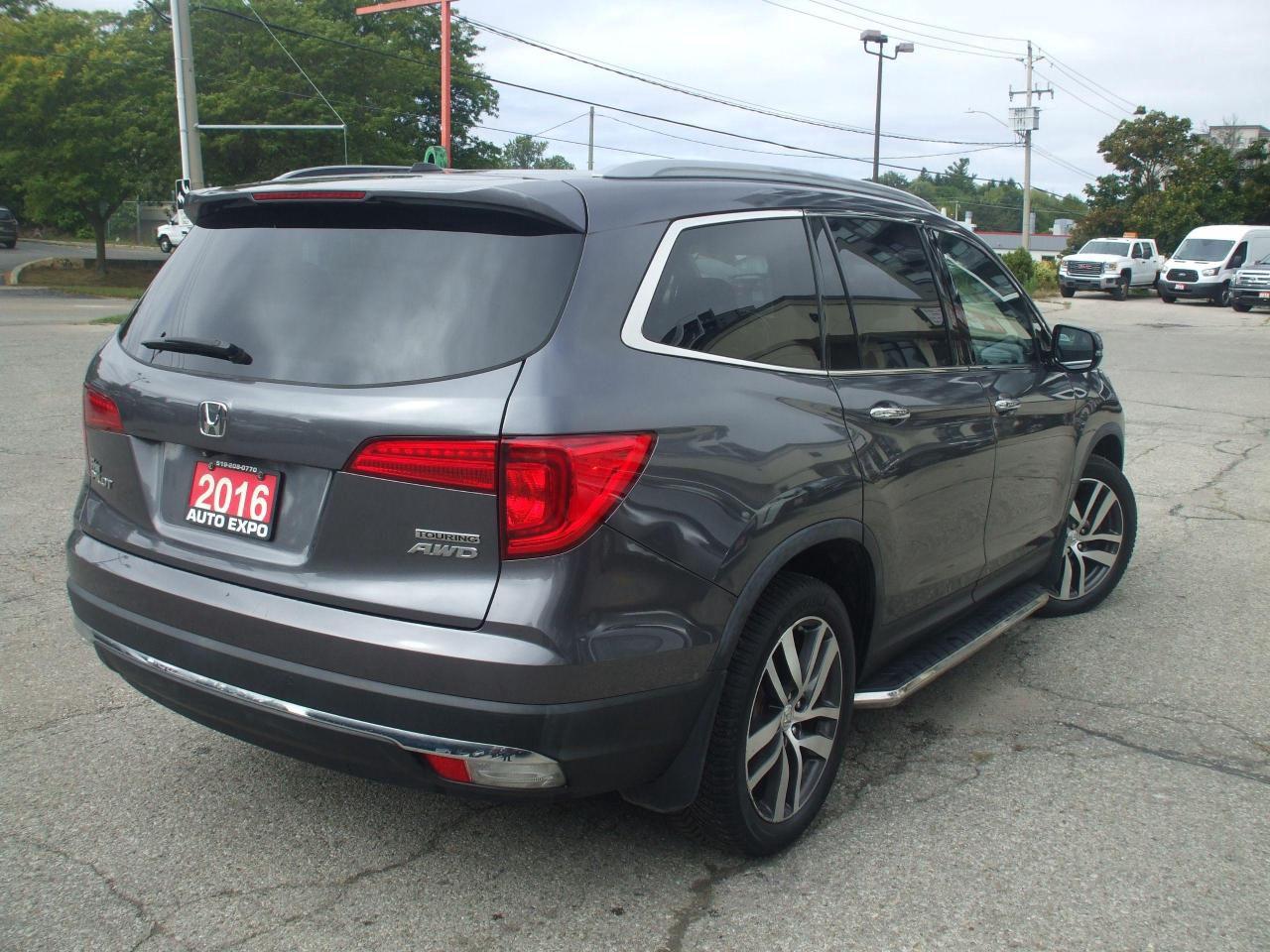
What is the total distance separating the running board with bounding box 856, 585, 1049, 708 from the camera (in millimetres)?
3455

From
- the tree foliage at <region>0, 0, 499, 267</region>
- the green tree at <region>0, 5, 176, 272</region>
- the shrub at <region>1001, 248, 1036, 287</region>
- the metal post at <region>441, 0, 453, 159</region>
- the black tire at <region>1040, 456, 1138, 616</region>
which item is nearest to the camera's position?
the black tire at <region>1040, 456, 1138, 616</region>

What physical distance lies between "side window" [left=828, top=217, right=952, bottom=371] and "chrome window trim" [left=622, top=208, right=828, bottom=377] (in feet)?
1.28

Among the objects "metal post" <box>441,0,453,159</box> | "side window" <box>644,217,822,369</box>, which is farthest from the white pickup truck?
"side window" <box>644,217,822,369</box>

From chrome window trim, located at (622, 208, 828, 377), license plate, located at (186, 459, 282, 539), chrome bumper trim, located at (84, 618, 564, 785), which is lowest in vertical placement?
chrome bumper trim, located at (84, 618, 564, 785)

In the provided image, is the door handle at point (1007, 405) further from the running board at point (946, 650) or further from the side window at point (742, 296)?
the side window at point (742, 296)

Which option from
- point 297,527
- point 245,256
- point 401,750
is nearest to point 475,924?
point 401,750

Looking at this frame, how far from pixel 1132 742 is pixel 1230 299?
121ft

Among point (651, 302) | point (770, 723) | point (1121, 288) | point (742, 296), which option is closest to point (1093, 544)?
point (770, 723)

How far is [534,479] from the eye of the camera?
2.42 meters

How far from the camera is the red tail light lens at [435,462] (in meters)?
2.43

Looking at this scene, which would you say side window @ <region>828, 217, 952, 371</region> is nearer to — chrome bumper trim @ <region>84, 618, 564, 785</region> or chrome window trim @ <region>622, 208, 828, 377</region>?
chrome window trim @ <region>622, 208, 828, 377</region>

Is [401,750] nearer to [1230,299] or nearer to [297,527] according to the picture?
[297,527]

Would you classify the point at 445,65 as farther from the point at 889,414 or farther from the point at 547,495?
the point at 547,495

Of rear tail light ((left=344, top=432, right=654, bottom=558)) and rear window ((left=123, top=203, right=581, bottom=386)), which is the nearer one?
rear tail light ((left=344, top=432, right=654, bottom=558))
